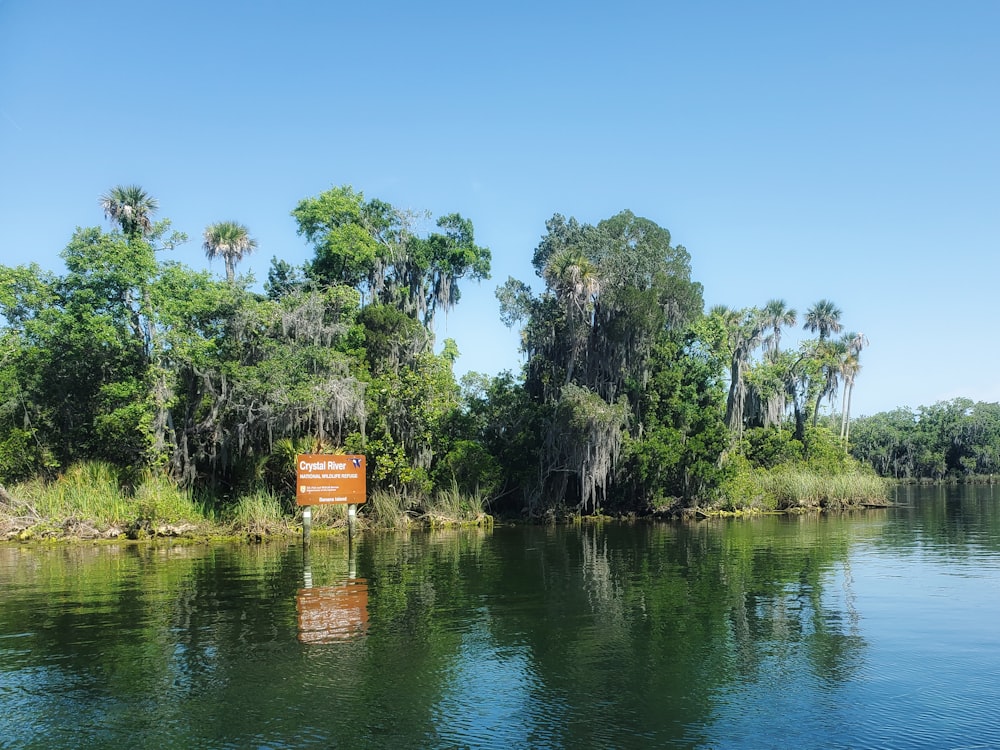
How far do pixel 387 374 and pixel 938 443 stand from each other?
8790 cm

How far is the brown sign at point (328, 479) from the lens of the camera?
96.1 ft

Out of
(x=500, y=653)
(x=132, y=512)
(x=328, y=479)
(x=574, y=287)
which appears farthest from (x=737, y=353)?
(x=500, y=653)

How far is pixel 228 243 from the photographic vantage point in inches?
1939

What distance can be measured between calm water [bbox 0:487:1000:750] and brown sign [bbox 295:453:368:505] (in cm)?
411

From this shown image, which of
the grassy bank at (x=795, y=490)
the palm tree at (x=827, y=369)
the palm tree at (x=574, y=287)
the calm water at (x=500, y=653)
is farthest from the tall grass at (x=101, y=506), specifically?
the palm tree at (x=827, y=369)

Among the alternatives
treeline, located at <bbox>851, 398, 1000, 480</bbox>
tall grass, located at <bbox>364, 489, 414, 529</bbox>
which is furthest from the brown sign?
treeline, located at <bbox>851, 398, 1000, 480</bbox>

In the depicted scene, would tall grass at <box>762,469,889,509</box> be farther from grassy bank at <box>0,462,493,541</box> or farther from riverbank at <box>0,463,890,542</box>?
grassy bank at <box>0,462,493,541</box>

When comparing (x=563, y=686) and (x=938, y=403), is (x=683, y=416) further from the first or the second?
(x=938, y=403)

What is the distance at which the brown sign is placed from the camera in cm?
2930

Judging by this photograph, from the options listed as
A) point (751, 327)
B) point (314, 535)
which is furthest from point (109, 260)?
point (751, 327)

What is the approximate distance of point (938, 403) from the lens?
342 ft

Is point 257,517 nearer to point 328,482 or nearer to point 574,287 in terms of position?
point 328,482

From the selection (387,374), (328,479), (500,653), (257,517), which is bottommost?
(500,653)

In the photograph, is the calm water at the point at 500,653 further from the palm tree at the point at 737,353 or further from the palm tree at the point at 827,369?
the palm tree at the point at 827,369
